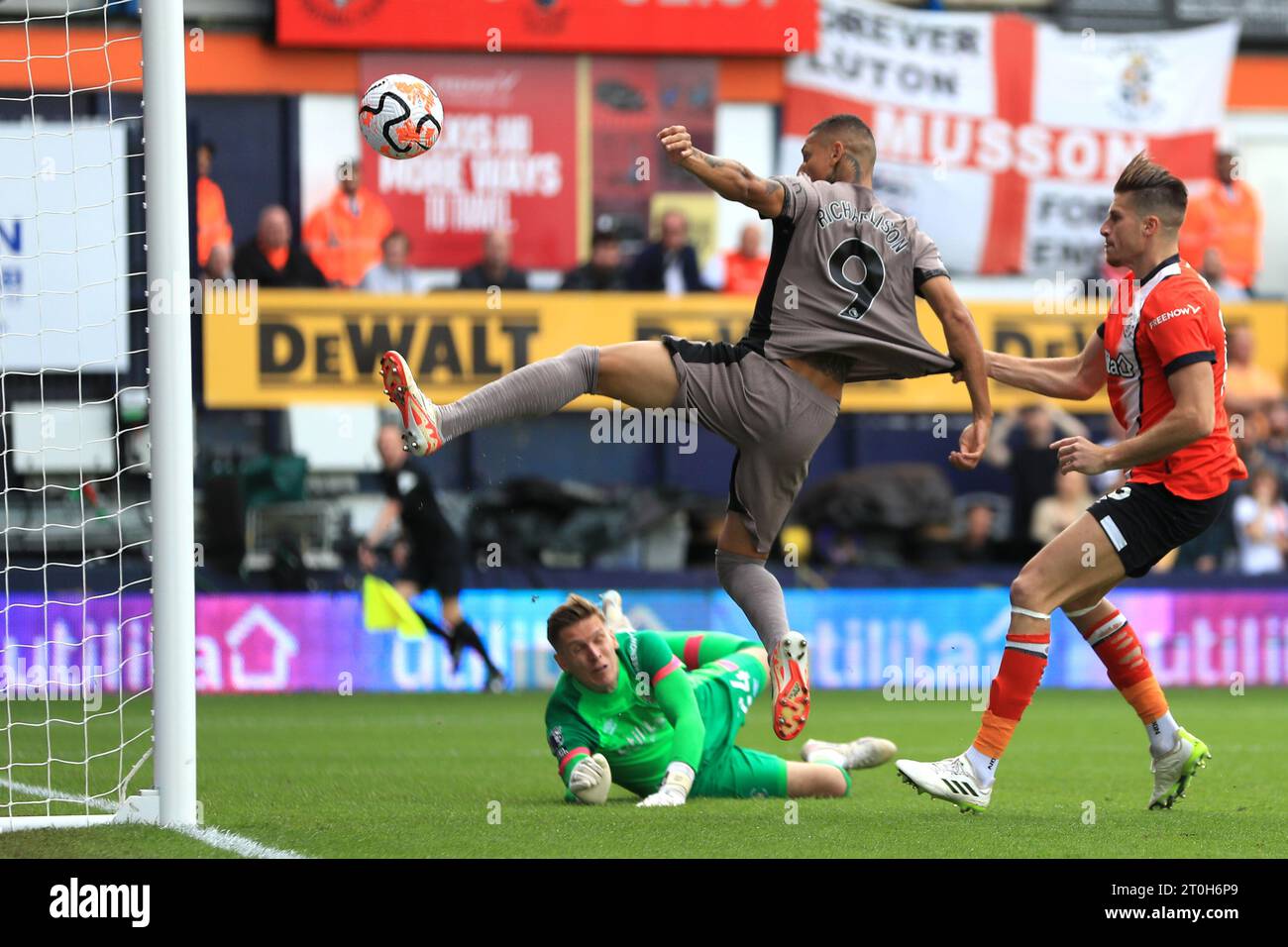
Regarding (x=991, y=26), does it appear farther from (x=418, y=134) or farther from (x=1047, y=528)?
(x=418, y=134)

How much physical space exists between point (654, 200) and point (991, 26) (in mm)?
3824

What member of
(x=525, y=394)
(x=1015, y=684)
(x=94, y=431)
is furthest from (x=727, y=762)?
(x=94, y=431)

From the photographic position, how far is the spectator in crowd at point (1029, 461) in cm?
1624

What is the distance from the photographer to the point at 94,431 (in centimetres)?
1591

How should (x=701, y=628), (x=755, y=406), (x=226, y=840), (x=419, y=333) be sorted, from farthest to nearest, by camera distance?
1. (x=419, y=333)
2. (x=701, y=628)
3. (x=755, y=406)
4. (x=226, y=840)

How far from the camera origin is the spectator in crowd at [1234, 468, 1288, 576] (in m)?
16.8

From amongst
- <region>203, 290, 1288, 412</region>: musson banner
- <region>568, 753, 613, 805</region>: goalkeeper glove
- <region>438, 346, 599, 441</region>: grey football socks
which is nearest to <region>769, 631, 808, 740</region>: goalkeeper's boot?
<region>568, 753, 613, 805</region>: goalkeeper glove

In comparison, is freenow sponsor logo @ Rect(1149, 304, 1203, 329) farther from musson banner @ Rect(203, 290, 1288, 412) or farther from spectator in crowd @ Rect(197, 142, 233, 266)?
spectator in crowd @ Rect(197, 142, 233, 266)

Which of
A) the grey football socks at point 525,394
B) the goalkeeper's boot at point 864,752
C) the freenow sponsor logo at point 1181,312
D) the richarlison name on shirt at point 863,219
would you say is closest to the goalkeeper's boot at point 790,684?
the grey football socks at point 525,394

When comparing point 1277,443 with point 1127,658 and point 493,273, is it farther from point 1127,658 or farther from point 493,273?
point 1127,658

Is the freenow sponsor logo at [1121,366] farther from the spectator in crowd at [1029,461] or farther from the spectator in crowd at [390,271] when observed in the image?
the spectator in crowd at [390,271]

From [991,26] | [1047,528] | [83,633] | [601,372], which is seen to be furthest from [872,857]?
[991,26]

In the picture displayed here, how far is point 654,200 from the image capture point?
17.6 meters

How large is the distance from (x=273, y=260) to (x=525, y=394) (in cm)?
955
